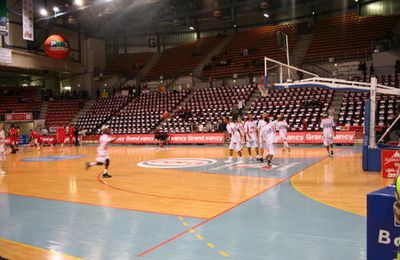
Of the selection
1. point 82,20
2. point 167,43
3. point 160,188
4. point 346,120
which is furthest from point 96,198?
point 167,43

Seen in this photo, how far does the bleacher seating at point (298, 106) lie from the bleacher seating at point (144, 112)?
8048 millimetres

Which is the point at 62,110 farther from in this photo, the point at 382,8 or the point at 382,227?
the point at 382,227

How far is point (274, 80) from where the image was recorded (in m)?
13.2

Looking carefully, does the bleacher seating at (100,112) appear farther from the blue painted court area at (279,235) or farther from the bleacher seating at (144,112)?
the blue painted court area at (279,235)

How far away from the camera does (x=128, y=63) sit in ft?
135

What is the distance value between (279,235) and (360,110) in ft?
60.9

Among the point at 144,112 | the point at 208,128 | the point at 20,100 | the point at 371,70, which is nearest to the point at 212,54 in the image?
the point at 144,112

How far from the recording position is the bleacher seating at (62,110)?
35819 millimetres

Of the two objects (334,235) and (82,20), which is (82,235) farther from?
(82,20)

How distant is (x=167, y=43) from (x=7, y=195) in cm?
3617

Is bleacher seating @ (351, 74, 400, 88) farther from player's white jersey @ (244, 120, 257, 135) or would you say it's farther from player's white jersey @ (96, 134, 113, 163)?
player's white jersey @ (96, 134, 113, 163)

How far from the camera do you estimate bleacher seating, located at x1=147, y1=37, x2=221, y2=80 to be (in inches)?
1444

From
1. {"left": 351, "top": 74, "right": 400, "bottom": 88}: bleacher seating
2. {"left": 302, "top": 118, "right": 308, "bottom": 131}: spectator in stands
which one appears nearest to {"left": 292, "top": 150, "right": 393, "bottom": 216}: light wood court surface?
{"left": 302, "top": 118, "right": 308, "bottom": 131}: spectator in stands

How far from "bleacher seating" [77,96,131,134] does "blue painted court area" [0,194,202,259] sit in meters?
25.2
